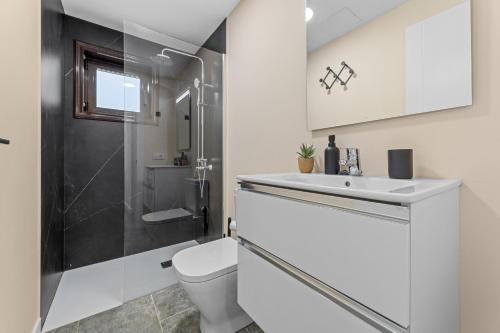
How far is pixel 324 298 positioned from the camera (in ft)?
2.24

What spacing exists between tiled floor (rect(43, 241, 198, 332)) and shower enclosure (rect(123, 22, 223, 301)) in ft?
0.06

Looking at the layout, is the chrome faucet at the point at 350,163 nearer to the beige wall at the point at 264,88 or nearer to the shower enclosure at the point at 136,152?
the beige wall at the point at 264,88

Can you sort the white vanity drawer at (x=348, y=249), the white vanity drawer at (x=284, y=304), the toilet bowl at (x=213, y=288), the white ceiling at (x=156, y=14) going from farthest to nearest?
the white ceiling at (x=156, y=14) < the toilet bowl at (x=213, y=288) < the white vanity drawer at (x=284, y=304) < the white vanity drawer at (x=348, y=249)

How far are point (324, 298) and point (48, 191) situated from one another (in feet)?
6.14

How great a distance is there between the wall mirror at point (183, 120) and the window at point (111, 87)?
0.21 meters

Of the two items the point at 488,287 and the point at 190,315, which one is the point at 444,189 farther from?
the point at 190,315

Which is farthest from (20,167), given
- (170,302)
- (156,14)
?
(156,14)

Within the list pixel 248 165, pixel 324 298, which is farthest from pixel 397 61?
pixel 248 165

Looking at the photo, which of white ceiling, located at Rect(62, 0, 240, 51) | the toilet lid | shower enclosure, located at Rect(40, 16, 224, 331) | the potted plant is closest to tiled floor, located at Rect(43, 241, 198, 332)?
shower enclosure, located at Rect(40, 16, 224, 331)

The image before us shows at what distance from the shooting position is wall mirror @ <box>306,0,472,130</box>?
29.9 inches

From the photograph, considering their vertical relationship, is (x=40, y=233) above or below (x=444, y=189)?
below

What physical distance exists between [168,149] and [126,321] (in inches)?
56.2

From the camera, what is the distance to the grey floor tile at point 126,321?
1336 millimetres

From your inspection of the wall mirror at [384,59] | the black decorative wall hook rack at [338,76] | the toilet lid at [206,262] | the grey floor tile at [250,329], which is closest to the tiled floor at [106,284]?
the toilet lid at [206,262]
